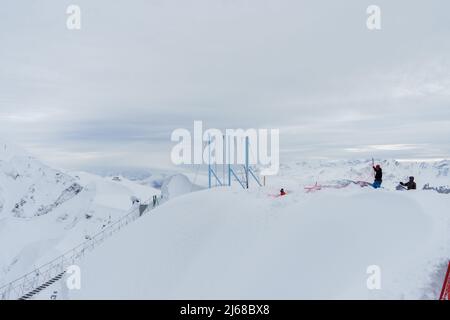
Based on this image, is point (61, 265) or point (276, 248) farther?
point (61, 265)

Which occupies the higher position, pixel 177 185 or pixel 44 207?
pixel 177 185

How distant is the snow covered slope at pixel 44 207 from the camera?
60469 millimetres

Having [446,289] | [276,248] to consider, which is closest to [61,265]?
[276,248]

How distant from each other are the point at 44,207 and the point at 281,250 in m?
122

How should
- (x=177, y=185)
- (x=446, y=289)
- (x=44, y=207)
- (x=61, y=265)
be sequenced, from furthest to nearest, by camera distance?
(x=44, y=207), (x=177, y=185), (x=61, y=265), (x=446, y=289)

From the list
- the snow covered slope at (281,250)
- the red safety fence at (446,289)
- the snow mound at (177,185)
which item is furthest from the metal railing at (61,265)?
the snow mound at (177,185)

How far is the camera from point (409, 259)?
8938 mm

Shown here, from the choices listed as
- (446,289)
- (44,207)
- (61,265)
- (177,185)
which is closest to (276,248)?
(446,289)

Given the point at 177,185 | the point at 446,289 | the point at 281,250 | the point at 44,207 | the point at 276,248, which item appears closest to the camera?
the point at 446,289

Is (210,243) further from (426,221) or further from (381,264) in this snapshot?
(426,221)

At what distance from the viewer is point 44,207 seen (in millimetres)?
A: 111750

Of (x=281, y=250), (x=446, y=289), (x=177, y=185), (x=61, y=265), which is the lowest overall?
(x=61, y=265)

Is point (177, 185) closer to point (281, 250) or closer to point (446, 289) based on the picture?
point (281, 250)

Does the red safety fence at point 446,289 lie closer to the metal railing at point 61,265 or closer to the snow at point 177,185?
the metal railing at point 61,265
